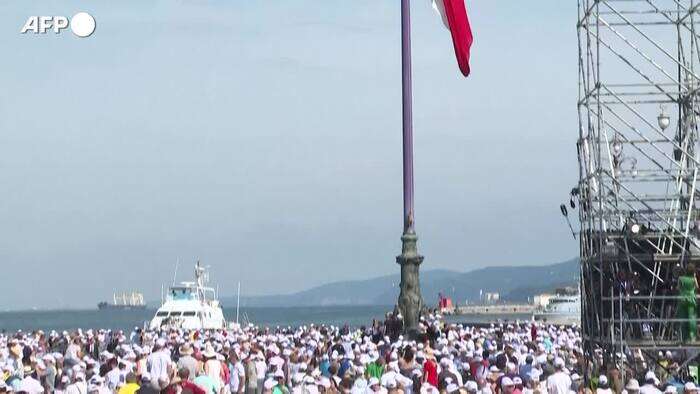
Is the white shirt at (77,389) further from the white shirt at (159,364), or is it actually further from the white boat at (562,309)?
the white boat at (562,309)

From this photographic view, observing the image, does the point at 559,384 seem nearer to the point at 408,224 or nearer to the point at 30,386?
the point at 30,386

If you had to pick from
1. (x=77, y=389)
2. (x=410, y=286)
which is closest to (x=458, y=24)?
(x=410, y=286)

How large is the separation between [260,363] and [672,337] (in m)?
7.55

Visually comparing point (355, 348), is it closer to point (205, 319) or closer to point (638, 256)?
point (638, 256)

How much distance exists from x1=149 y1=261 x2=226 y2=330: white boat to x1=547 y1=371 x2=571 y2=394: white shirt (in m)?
43.9

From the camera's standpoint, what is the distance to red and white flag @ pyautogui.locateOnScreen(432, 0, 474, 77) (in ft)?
101

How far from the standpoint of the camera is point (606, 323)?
29312 mm

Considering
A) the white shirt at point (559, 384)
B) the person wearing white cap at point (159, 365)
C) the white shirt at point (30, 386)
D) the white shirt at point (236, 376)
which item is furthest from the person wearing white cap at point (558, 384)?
the white shirt at point (30, 386)

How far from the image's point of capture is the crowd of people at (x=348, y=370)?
70.0ft

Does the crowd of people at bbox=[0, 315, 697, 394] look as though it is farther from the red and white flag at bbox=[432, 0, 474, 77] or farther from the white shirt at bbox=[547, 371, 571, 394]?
the red and white flag at bbox=[432, 0, 474, 77]

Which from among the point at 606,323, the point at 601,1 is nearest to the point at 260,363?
the point at 606,323

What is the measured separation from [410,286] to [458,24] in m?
5.53

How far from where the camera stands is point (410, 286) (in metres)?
32.2

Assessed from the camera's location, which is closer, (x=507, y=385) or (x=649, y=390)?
(x=507, y=385)
